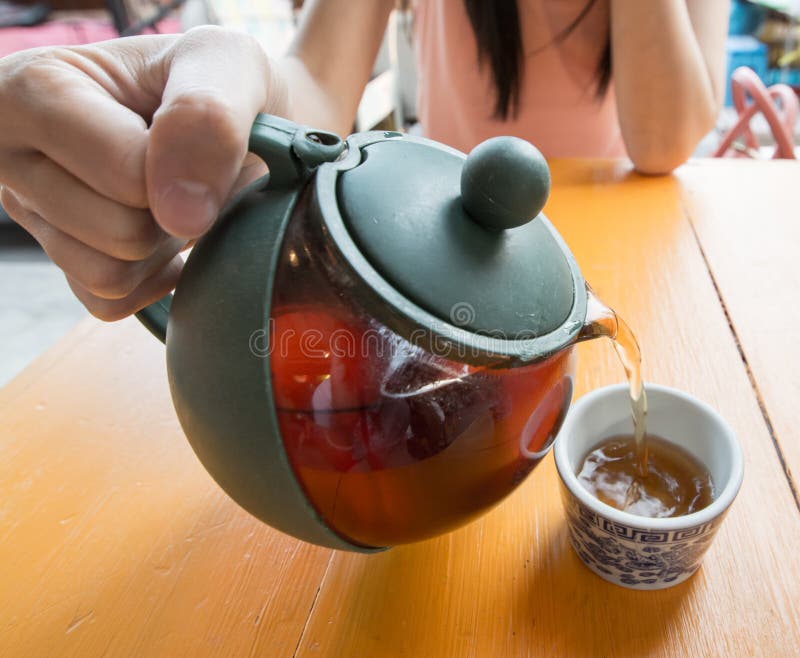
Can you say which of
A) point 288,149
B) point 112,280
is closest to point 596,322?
point 288,149

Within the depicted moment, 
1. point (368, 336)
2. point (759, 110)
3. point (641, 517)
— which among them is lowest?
point (759, 110)

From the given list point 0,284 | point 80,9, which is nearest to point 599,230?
point 0,284

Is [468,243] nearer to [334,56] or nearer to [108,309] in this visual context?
[108,309]

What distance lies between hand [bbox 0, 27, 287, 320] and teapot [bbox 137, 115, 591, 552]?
26mm

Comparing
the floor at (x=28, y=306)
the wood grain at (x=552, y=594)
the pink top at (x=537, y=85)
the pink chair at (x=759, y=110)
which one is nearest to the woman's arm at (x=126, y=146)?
the wood grain at (x=552, y=594)

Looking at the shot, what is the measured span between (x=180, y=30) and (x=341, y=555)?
119 inches

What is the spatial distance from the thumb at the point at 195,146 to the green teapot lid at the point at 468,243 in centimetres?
6

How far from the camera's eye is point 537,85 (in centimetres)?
112

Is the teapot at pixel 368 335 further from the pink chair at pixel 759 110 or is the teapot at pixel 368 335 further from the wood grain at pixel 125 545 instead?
the pink chair at pixel 759 110

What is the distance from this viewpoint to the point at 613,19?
93 cm

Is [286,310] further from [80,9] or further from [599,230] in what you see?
[80,9]

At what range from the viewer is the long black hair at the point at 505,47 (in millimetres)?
972

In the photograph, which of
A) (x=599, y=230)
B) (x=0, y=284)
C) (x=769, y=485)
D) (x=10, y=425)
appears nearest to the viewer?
(x=769, y=485)

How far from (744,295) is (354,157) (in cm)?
53
